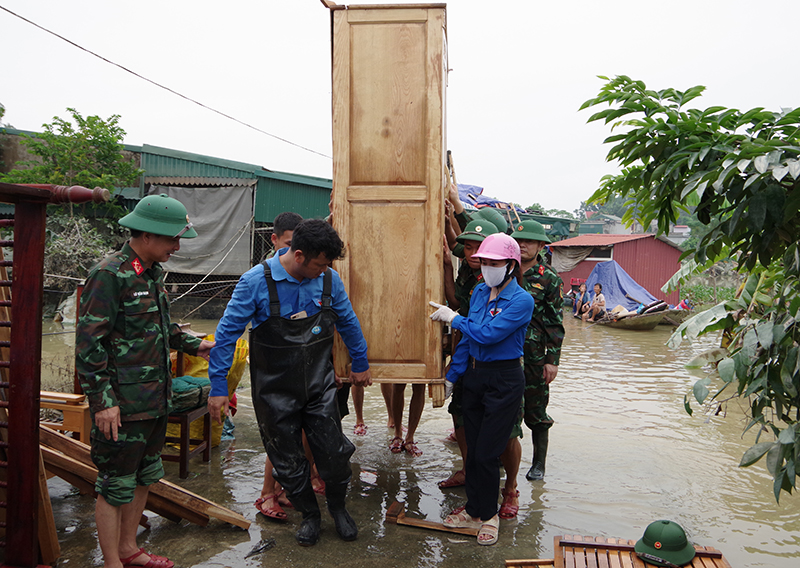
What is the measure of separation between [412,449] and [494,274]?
2444 millimetres

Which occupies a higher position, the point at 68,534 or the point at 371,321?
the point at 371,321

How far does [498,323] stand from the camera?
364cm

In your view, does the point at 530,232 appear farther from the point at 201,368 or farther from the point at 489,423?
the point at 201,368

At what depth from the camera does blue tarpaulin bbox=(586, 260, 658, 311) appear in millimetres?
Answer: 20547

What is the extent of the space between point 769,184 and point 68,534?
4188 mm

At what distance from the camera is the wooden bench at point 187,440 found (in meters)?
4.46

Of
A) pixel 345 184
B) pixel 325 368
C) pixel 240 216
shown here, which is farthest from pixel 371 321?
pixel 240 216

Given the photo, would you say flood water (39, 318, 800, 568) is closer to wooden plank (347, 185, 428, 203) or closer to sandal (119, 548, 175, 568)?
sandal (119, 548, 175, 568)

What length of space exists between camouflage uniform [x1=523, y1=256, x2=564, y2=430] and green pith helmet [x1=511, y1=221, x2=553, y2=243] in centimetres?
24

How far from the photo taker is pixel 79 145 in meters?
15.3

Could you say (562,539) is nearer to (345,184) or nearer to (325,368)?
(325,368)

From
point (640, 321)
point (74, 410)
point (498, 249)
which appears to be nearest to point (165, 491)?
point (74, 410)

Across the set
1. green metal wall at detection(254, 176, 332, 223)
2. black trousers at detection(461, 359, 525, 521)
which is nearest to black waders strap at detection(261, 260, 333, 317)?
black trousers at detection(461, 359, 525, 521)

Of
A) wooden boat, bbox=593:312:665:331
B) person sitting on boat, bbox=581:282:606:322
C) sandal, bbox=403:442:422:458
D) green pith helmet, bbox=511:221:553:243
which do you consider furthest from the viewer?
person sitting on boat, bbox=581:282:606:322
